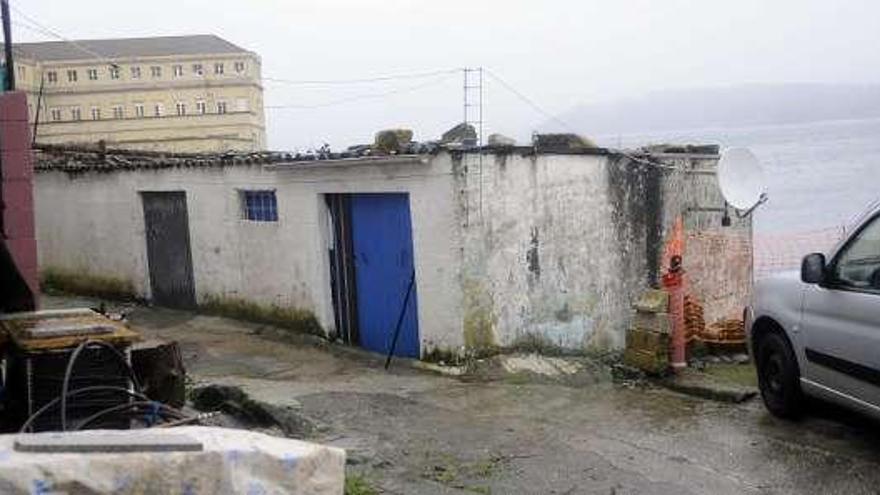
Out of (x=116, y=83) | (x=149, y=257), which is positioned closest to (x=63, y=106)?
(x=116, y=83)

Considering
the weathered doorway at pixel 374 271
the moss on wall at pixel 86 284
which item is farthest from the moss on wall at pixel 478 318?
the moss on wall at pixel 86 284

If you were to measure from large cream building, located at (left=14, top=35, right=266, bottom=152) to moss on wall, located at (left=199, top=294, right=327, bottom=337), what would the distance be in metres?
76.3

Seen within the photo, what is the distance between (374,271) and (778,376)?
5304 mm

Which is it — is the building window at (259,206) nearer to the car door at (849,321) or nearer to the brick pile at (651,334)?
the brick pile at (651,334)

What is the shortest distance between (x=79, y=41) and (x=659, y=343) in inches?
4418

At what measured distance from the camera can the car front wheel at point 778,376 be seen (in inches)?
279

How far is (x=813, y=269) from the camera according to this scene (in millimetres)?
6520

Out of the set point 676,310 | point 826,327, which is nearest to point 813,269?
point 826,327

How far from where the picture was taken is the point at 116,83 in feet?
324

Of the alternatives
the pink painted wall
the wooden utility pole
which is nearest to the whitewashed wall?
the wooden utility pole

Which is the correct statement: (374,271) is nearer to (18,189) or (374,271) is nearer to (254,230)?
(254,230)

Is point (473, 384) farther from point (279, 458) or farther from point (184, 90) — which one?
point (184, 90)

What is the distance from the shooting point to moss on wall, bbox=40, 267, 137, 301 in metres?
16.6

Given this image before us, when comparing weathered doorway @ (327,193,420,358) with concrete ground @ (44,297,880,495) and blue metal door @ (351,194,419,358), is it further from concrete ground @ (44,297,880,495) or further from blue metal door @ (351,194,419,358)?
concrete ground @ (44,297,880,495)
